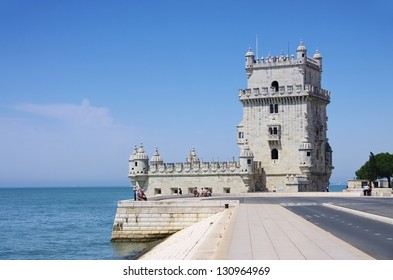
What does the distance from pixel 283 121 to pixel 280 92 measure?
3161 millimetres

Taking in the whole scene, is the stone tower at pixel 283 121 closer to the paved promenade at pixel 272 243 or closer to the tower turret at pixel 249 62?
the tower turret at pixel 249 62

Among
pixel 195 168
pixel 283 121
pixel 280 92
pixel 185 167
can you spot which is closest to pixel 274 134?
pixel 283 121

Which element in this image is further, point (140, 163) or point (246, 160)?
point (140, 163)

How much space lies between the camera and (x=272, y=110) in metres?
81.1

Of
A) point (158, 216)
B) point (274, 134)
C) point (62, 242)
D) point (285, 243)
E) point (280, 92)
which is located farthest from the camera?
point (280, 92)

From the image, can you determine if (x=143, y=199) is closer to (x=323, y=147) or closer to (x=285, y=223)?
(x=285, y=223)

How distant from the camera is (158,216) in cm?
5312

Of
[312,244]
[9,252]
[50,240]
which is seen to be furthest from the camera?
[50,240]

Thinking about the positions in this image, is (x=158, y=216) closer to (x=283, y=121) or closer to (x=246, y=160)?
(x=246, y=160)

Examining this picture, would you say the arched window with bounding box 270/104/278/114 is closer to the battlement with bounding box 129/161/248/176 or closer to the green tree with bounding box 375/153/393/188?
the battlement with bounding box 129/161/248/176

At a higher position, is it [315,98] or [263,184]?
[315,98]

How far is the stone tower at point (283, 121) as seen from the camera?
79312 millimetres

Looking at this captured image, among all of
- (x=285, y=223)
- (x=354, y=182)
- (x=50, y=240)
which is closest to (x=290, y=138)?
(x=354, y=182)
